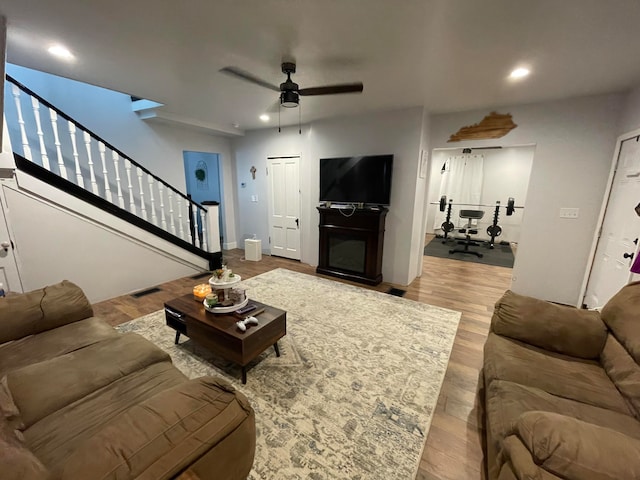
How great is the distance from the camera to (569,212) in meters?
3.22

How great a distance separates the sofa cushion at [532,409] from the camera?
45.7 inches

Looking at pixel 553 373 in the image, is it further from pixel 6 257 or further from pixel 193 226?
pixel 193 226

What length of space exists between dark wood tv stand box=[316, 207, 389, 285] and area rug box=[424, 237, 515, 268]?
2.41 meters

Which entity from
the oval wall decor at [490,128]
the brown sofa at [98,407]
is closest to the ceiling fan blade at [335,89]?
the oval wall decor at [490,128]

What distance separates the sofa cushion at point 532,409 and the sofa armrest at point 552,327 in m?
0.47

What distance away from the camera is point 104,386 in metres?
1.37

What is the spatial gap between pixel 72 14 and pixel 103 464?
8.21 ft

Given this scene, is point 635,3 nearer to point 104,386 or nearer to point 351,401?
point 351,401

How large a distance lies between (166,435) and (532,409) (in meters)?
1.52

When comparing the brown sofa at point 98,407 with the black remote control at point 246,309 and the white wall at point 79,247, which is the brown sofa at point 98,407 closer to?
the black remote control at point 246,309

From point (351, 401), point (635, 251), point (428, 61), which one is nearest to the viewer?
point (351, 401)

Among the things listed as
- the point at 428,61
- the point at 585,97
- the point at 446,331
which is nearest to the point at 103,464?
the point at 446,331

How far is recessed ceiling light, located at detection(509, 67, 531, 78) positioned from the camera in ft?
7.63

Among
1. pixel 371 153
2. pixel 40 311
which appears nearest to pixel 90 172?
pixel 40 311
